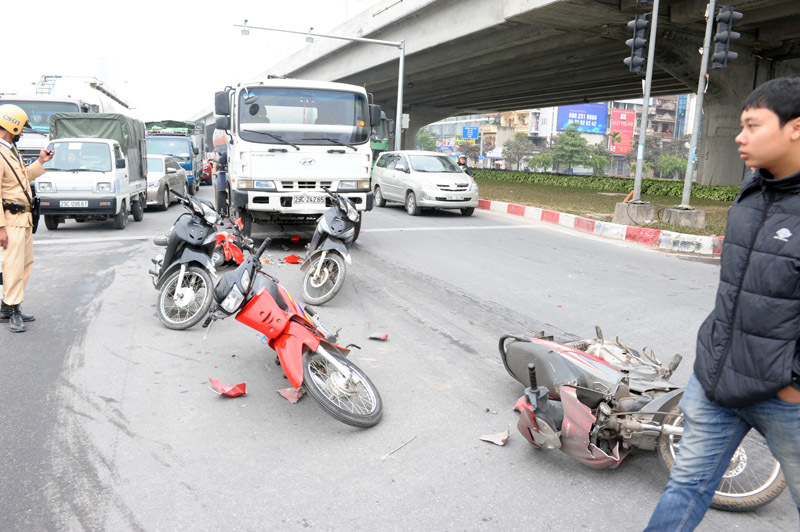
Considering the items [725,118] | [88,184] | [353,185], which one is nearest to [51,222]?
[88,184]

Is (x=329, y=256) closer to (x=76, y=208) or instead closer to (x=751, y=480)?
(x=751, y=480)

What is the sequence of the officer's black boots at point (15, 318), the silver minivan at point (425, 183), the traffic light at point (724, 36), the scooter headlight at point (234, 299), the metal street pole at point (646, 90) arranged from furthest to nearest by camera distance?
the silver minivan at point (425, 183) → the metal street pole at point (646, 90) → the traffic light at point (724, 36) → the officer's black boots at point (15, 318) → the scooter headlight at point (234, 299)

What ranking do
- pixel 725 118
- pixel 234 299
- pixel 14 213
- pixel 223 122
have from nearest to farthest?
pixel 234 299, pixel 14 213, pixel 223 122, pixel 725 118

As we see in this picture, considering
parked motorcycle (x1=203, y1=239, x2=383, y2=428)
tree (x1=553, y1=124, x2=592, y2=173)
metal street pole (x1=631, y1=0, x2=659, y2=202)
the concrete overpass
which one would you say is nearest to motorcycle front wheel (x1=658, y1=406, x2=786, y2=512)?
parked motorcycle (x1=203, y1=239, x2=383, y2=428)

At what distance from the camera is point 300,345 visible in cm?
388

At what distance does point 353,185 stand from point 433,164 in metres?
7.08

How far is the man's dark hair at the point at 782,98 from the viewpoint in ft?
6.18

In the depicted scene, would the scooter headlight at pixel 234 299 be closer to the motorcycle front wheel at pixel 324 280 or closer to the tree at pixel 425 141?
the motorcycle front wheel at pixel 324 280

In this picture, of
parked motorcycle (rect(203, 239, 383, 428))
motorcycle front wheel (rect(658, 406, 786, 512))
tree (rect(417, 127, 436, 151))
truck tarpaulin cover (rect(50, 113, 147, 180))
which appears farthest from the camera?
tree (rect(417, 127, 436, 151))

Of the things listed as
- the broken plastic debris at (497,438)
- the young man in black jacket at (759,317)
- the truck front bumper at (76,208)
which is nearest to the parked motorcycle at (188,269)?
the broken plastic debris at (497,438)

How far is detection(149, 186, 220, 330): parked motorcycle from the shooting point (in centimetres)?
575

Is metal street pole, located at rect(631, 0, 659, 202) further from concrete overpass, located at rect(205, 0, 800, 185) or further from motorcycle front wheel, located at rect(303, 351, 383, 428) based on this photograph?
motorcycle front wheel, located at rect(303, 351, 383, 428)

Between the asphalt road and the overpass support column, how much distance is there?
737 inches

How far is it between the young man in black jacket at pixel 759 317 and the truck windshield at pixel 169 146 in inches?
915
